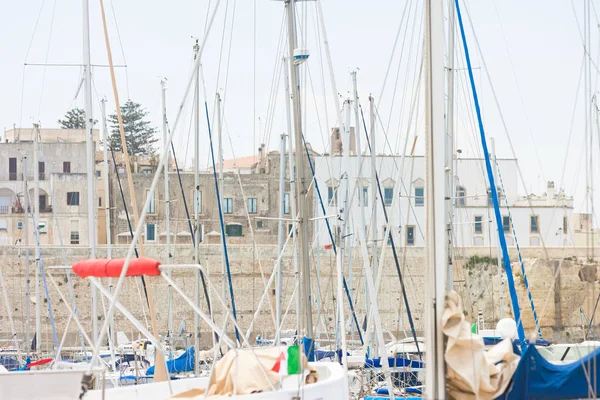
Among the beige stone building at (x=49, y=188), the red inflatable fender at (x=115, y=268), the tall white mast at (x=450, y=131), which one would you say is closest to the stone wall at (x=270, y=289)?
the beige stone building at (x=49, y=188)

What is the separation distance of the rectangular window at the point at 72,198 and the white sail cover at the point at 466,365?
47.3 metres

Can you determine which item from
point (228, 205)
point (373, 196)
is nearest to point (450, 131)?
point (373, 196)

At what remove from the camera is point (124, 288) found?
42.3 m

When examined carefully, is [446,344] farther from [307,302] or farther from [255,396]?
[307,302]

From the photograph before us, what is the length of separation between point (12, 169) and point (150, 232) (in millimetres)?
9924

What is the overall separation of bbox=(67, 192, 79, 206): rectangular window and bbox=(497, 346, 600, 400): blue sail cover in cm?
4746

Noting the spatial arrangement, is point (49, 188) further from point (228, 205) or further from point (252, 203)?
point (252, 203)

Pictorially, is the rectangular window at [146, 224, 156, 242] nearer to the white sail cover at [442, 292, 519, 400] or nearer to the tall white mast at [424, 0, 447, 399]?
the white sail cover at [442, 292, 519, 400]

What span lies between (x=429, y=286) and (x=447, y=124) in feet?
23.8

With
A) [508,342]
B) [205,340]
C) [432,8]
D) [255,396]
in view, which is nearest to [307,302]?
[255,396]

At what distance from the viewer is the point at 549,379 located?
932cm

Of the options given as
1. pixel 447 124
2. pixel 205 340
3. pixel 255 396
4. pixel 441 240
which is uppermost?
pixel 447 124

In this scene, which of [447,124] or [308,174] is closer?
[447,124]

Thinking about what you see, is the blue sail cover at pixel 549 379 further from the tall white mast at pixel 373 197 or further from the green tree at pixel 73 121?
the green tree at pixel 73 121
